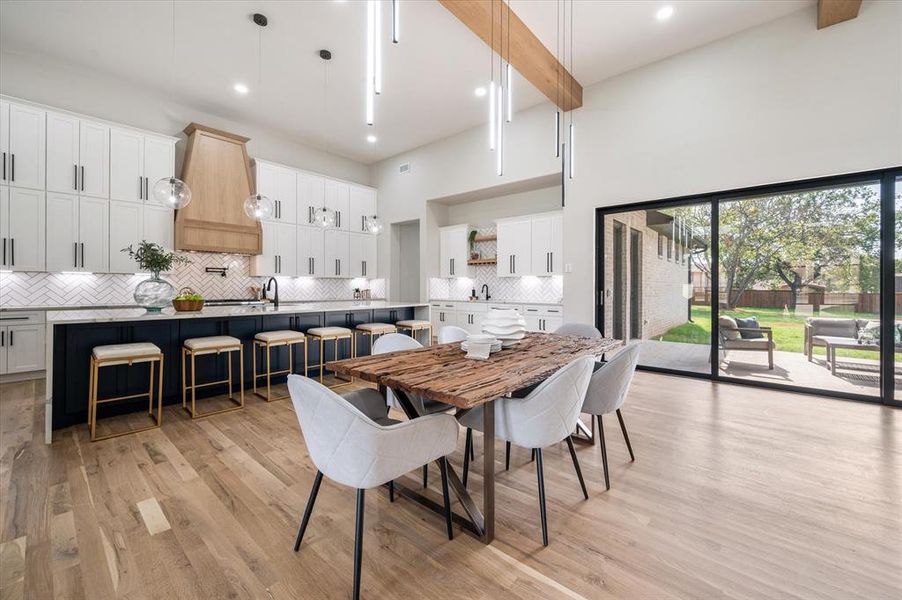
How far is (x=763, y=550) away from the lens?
66.4 inches

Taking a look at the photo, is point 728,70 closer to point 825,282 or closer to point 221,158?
point 825,282

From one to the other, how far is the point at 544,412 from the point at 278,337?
3.09 metres

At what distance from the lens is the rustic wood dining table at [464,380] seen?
5.19ft

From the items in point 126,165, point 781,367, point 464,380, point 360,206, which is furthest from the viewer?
point 360,206

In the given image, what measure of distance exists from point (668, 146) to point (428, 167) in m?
4.12

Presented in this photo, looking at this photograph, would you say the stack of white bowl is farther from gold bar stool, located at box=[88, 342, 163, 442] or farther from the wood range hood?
the wood range hood

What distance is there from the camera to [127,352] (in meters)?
2.95

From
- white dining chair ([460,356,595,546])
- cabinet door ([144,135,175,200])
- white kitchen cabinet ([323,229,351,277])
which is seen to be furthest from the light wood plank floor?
white kitchen cabinet ([323,229,351,277])

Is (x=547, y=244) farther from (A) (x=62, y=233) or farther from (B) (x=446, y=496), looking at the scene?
(A) (x=62, y=233)

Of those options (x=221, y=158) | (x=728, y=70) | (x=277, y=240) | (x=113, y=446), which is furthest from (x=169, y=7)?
(x=728, y=70)

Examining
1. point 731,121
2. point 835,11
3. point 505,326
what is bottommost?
point 505,326

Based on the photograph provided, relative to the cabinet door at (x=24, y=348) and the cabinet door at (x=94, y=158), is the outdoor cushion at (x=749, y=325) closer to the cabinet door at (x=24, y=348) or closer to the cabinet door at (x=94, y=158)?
the cabinet door at (x=94, y=158)

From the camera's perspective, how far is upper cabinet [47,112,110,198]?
178 inches

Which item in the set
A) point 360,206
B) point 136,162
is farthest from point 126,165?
point 360,206
